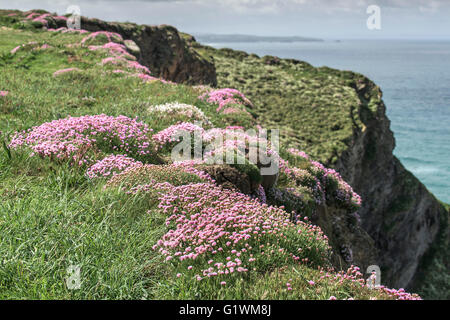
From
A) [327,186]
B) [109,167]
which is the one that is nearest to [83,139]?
[109,167]

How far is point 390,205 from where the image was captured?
180 ft

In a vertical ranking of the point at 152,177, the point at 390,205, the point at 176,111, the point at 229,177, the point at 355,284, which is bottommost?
the point at 390,205

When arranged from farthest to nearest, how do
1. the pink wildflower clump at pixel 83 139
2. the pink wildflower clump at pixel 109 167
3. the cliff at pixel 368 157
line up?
the cliff at pixel 368 157, the pink wildflower clump at pixel 83 139, the pink wildflower clump at pixel 109 167

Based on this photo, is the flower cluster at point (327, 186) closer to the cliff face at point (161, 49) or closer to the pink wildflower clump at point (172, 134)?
the pink wildflower clump at point (172, 134)

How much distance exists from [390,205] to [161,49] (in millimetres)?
38035

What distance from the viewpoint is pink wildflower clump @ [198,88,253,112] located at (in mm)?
17406

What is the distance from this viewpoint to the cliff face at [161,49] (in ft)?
124

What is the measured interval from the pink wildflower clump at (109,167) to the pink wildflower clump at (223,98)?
884cm

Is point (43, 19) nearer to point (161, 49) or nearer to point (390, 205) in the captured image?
point (161, 49)

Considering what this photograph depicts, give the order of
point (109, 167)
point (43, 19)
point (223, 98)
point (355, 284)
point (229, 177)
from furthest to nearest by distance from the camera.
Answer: point (43, 19), point (223, 98), point (229, 177), point (109, 167), point (355, 284)

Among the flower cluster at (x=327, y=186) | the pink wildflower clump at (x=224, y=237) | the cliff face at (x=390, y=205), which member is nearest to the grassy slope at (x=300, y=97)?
the cliff face at (x=390, y=205)

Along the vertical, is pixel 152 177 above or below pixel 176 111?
below

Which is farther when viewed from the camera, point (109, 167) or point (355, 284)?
point (109, 167)

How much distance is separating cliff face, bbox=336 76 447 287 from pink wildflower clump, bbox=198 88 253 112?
29.9 meters
